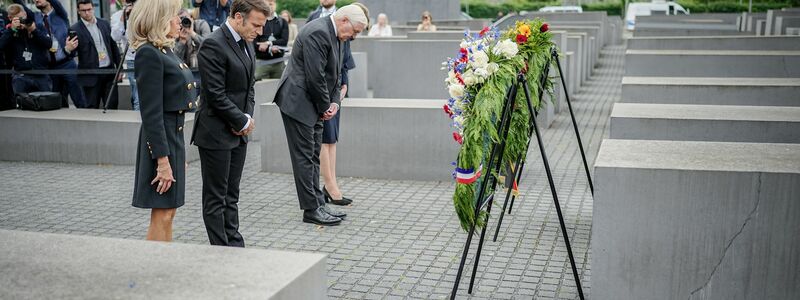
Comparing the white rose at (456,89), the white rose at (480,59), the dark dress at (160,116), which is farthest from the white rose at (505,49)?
the dark dress at (160,116)

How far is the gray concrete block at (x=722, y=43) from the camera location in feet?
53.5

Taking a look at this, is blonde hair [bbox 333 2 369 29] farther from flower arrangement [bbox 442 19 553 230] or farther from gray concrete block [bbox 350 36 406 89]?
gray concrete block [bbox 350 36 406 89]

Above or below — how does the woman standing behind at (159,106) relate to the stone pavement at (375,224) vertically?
above

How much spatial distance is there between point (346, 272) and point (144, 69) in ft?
6.68

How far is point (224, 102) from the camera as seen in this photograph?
5.98 metres

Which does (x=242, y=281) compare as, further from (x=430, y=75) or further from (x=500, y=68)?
(x=430, y=75)

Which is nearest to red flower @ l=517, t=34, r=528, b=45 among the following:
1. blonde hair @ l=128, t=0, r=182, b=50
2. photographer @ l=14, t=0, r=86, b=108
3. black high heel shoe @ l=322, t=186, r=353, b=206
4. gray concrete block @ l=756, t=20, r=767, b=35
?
blonde hair @ l=128, t=0, r=182, b=50

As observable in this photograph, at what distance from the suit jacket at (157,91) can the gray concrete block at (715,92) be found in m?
6.01

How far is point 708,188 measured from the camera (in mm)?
4934

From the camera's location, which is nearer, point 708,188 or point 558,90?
point 708,188

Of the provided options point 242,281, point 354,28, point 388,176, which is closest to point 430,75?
point 388,176

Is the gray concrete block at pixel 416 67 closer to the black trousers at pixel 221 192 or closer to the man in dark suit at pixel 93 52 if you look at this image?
the man in dark suit at pixel 93 52

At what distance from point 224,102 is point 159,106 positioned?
2.08 feet

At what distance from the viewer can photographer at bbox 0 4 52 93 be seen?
1202cm
